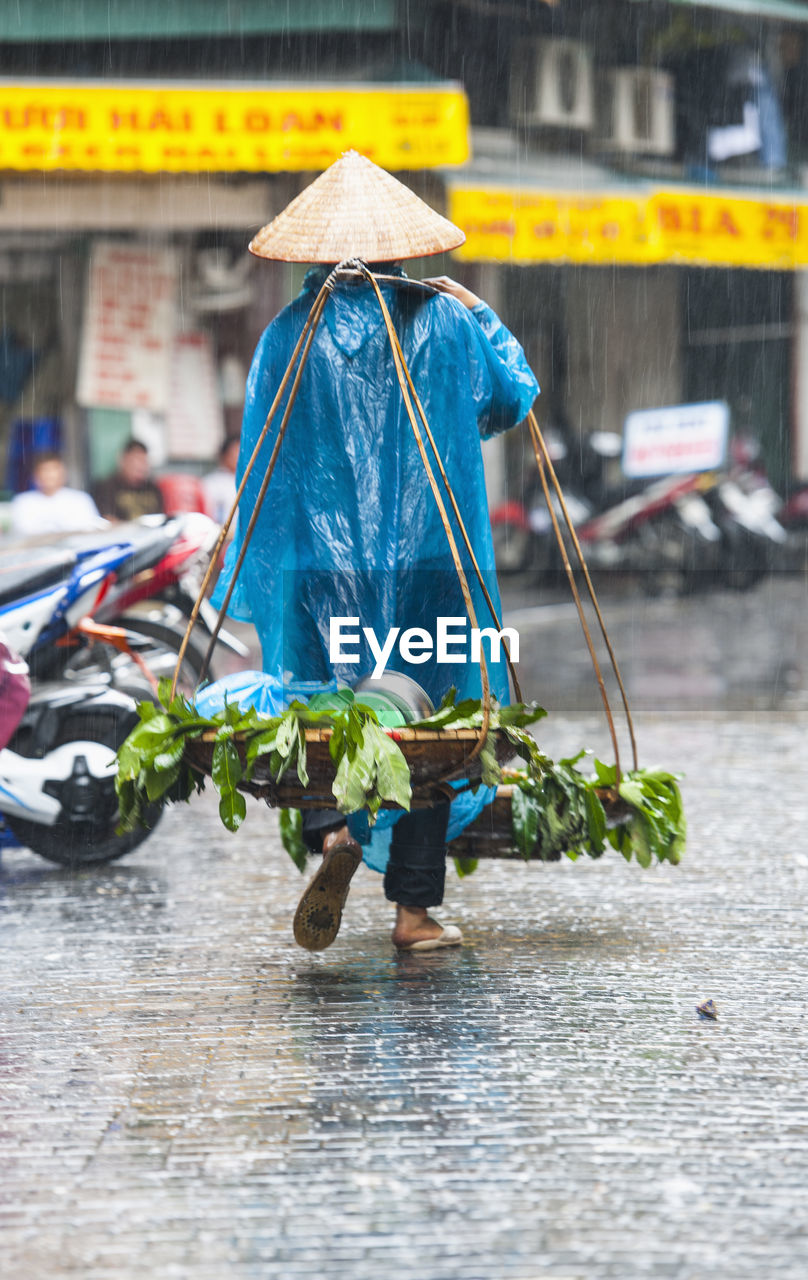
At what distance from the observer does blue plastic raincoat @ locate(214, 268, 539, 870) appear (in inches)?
166

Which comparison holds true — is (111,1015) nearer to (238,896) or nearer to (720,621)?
(238,896)

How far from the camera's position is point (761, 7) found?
17969mm

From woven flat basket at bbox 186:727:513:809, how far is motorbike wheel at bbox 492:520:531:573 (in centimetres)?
1337

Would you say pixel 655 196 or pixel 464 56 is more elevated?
pixel 464 56

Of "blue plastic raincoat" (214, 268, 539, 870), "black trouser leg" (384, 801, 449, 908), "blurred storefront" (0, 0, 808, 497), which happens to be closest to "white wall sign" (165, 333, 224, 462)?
"blurred storefront" (0, 0, 808, 497)

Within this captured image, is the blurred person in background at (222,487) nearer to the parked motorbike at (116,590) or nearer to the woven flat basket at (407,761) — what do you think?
the parked motorbike at (116,590)

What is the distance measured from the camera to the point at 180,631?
6488 millimetres

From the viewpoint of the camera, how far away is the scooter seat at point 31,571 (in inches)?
215

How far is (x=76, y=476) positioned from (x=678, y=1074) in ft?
40.1

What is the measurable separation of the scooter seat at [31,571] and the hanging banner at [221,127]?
8198mm

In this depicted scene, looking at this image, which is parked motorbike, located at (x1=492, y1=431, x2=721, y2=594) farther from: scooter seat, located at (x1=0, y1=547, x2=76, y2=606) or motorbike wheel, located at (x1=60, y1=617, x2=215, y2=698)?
scooter seat, located at (x1=0, y1=547, x2=76, y2=606)

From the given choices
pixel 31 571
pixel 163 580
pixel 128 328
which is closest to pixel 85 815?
pixel 31 571

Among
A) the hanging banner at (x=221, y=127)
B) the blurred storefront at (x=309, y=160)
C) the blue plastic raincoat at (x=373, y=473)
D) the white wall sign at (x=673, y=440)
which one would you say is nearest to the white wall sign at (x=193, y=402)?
the blurred storefront at (x=309, y=160)

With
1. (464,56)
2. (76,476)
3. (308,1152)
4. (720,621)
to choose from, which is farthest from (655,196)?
(308,1152)
